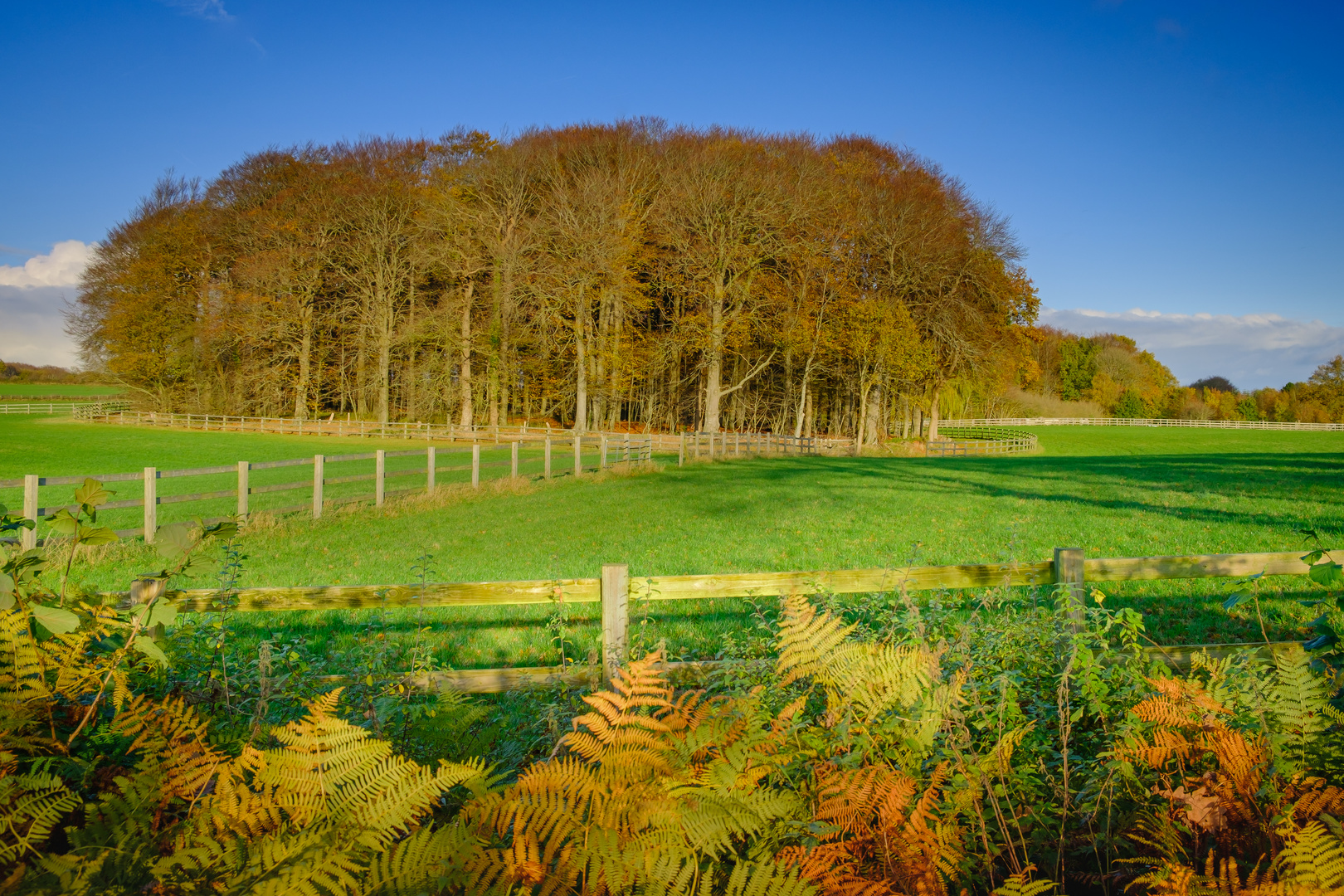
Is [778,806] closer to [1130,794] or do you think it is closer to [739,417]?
[1130,794]

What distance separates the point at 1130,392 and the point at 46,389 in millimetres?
126631

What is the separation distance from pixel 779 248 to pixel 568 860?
120 ft

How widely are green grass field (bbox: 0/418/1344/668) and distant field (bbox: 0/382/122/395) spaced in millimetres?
58506

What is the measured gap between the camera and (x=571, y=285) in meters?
35.9

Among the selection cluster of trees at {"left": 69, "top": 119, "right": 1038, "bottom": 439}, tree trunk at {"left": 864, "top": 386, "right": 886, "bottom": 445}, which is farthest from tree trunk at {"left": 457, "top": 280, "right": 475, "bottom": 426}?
tree trunk at {"left": 864, "top": 386, "right": 886, "bottom": 445}

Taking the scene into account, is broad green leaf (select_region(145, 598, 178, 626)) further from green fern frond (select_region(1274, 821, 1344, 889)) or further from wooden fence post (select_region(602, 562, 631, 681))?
green fern frond (select_region(1274, 821, 1344, 889))

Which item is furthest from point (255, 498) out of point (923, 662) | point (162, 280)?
point (162, 280)

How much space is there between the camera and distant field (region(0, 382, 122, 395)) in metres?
69.0

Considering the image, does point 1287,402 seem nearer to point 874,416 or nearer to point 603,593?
point 874,416

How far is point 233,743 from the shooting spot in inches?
84.8

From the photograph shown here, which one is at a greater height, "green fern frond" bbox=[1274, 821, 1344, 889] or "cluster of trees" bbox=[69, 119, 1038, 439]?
"cluster of trees" bbox=[69, 119, 1038, 439]

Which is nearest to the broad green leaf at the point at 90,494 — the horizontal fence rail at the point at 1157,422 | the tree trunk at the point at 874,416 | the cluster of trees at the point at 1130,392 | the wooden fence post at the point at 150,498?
the wooden fence post at the point at 150,498

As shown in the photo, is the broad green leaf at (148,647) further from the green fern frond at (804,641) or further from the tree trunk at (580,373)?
the tree trunk at (580,373)

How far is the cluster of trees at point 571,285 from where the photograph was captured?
36000 mm
